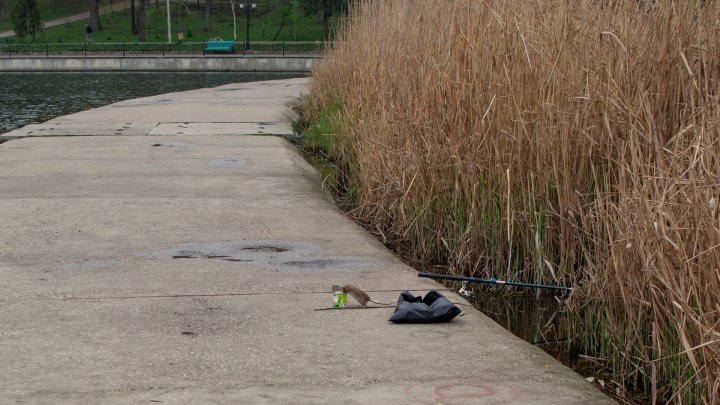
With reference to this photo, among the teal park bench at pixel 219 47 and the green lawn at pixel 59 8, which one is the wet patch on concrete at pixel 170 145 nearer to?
the teal park bench at pixel 219 47

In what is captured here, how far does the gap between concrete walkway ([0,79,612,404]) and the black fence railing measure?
123ft

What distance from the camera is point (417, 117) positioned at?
6000 millimetres

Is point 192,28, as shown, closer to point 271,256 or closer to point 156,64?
point 156,64

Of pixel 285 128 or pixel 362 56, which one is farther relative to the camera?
pixel 285 128

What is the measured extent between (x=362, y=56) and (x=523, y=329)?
4574 millimetres

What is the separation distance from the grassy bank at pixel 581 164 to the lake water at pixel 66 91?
10131 millimetres

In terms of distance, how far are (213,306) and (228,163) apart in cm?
409

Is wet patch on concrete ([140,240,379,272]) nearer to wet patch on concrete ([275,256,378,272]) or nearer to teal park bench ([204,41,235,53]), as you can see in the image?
wet patch on concrete ([275,256,378,272])

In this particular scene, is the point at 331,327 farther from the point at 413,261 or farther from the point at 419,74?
the point at 419,74

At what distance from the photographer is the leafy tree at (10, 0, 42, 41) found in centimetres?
5206

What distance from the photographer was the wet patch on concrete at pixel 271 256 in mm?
4937

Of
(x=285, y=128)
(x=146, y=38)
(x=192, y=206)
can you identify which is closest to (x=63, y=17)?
(x=146, y=38)

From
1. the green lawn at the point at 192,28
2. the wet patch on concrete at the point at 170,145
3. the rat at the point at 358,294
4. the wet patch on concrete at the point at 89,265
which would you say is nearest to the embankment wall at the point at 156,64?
the green lawn at the point at 192,28

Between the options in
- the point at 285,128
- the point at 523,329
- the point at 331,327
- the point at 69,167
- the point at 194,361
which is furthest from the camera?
the point at 285,128
